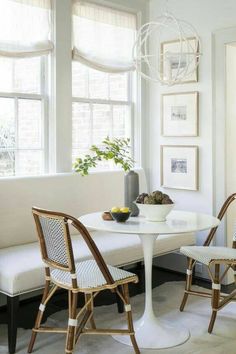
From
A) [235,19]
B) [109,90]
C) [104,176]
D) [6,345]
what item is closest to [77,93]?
[109,90]

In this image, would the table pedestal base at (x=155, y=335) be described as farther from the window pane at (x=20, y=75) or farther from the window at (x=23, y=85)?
the window pane at (x=20, y=75)

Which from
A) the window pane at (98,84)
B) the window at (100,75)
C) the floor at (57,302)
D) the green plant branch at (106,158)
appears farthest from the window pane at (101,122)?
the floor at (57,302)

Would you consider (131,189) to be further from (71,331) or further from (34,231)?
(71,331)

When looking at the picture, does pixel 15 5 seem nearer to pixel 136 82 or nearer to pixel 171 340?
pixel 136 82

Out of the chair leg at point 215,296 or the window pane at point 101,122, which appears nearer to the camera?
the chair leg at point 215,296

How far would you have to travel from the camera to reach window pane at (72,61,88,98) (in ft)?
13.9

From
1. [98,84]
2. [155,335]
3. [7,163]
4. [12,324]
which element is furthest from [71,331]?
[98,84]

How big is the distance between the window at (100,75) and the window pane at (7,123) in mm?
609

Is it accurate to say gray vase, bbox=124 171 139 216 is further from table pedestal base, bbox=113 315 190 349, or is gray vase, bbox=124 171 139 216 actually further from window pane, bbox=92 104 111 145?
window pane, bbox=92 104 111 145

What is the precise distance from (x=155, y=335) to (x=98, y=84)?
2.37 m

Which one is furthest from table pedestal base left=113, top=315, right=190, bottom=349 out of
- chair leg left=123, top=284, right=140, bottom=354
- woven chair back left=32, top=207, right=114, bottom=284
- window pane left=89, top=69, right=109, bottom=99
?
window pane left=89, top=69, right=109, bottom=99

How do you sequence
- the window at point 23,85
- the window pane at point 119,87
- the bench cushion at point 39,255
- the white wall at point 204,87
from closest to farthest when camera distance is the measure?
1. the bench cushion at point 39,255
2. the window at point 23,85
3. the white wall at point 204,87
4. the window pane at point 119,87

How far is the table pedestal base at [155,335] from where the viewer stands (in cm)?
297

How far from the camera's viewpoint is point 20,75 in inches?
151
